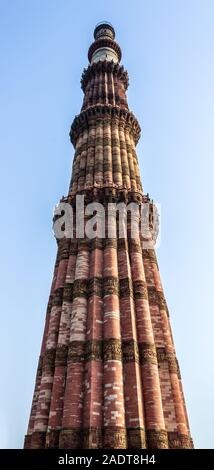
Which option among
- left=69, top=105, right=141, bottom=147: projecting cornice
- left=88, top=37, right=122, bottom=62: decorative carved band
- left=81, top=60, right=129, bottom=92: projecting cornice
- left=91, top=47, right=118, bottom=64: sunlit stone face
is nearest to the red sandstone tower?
left=69, top=105, right=141, bottom=147: projecting cornice

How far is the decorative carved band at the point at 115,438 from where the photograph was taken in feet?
32.5

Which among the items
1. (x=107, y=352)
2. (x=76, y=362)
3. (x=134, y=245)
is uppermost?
(x=134, y=245)

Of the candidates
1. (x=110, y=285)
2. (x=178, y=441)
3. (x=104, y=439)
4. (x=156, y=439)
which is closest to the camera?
(x=104, y=439)

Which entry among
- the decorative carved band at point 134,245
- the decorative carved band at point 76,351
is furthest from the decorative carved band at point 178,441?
the decorative carved band at point 134,245

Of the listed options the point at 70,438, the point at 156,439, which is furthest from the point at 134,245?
the point at 70,438

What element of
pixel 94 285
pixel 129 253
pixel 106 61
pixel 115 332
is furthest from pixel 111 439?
pixel 106 61

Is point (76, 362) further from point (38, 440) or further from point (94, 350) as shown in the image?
point (38, 440)

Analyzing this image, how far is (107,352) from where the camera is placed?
1190 centimetres

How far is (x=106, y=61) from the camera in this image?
93.4ft

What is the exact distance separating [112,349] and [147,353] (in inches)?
46.8

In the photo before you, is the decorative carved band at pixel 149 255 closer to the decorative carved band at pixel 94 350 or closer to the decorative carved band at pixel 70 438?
the decorative carved band at pixel 94 350

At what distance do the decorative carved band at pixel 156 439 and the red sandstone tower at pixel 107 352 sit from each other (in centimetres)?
2

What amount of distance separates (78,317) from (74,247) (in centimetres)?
384
